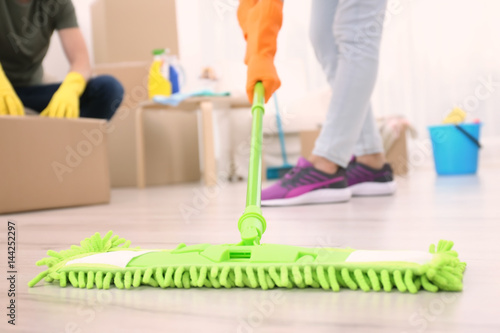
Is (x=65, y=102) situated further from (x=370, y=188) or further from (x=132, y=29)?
(x=132, y=29)

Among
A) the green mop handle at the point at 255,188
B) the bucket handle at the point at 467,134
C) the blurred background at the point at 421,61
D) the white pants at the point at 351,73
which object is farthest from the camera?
the blurred background at the point at 421,61

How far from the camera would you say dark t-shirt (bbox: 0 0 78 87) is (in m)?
1.73

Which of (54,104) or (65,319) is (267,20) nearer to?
(65,319)

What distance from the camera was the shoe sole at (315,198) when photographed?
1206mm

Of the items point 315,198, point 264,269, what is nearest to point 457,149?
point 315,198

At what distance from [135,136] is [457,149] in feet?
5.02

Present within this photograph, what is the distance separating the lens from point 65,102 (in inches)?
60.9

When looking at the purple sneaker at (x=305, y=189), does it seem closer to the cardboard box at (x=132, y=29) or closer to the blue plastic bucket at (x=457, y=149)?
the blue plastic bucket at (x=457, y=149)

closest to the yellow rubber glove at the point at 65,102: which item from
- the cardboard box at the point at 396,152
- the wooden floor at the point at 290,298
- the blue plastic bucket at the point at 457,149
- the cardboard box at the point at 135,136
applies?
the wooden floor at the point at 290,298

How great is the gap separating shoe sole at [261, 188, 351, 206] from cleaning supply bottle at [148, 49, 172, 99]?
1543 mm

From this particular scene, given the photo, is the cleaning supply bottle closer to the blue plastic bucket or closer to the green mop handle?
the blue plastic bucket

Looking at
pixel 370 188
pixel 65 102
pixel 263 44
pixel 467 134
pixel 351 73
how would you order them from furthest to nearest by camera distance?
pixel 467 134 < pixel 65 102 < pixel 370 188 < pixel 351 73 < pixel 263 44

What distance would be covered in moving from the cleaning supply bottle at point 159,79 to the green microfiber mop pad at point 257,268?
2135 mm

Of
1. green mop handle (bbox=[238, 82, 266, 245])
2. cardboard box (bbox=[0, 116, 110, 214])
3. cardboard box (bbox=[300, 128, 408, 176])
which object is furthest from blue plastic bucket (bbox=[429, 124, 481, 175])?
green mop handle (bbox=[238, 82, 266, 245])
